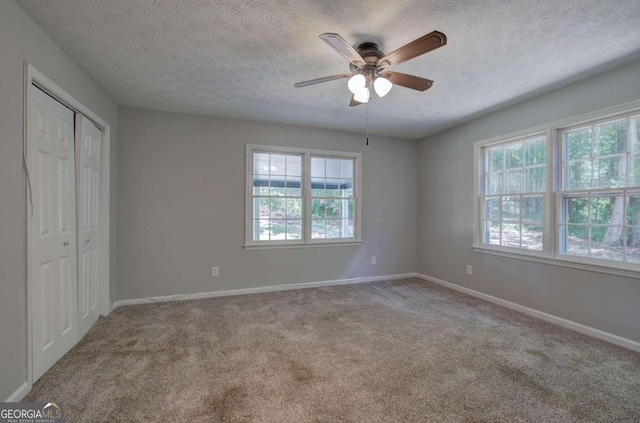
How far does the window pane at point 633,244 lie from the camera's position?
8.39ft

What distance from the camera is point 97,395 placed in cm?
188

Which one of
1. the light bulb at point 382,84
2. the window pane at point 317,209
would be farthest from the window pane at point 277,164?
the light bulb at point 382,84

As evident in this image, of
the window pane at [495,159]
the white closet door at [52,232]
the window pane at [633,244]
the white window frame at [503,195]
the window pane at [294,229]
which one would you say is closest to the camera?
the white closet door at [52,232]

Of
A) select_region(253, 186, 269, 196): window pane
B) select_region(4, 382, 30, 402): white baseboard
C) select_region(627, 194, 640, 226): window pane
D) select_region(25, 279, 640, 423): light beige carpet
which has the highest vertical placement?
select_region(253, 186, 269, 196): window pane

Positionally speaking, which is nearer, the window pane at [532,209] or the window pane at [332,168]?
the window pane at [532,209]

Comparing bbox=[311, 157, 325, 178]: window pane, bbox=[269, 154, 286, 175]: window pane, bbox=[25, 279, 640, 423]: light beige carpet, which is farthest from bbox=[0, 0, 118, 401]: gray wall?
bbox=[311, 157, 325, 178]: window pane

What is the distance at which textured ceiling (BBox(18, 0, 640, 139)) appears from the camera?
187 cm

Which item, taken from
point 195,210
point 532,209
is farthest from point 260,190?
point 532,209

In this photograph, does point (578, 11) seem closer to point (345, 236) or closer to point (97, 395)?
point (345, 236)

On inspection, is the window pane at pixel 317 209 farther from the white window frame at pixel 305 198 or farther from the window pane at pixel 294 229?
the window pane at pixel 294 229

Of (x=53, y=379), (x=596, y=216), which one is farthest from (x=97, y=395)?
(x=596, y=216)

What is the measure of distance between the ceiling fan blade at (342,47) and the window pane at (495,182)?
2.77 meters

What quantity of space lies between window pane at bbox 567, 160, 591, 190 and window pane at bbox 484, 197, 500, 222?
33.5 inches

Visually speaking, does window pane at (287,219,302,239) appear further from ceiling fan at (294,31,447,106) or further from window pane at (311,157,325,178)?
ceiling fan at (294,31,447,106)
